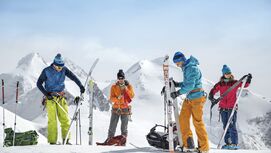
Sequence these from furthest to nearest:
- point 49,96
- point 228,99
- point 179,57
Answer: point 228,99 < point 49,96 < point 179,57

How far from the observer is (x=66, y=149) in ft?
26.8

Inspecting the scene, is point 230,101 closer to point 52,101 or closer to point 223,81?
point 223,81

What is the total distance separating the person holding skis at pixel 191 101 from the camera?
849 cm

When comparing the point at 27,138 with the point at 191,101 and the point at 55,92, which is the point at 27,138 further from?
the point at 191,101

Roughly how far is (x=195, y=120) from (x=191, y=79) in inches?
37.1

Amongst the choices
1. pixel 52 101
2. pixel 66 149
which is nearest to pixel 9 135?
pixel 52 101

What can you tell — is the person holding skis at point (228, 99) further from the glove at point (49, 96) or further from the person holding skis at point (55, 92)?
the glove at point (49, 96)

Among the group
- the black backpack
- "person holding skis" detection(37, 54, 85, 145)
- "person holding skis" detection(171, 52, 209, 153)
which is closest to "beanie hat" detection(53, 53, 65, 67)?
"person holding skis" detection(37, 54, 85, 145)

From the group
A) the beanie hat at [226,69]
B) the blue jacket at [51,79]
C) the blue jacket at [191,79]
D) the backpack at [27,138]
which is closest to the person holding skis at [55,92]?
the blue jacket at [51,79]

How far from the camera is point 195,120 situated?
859cm

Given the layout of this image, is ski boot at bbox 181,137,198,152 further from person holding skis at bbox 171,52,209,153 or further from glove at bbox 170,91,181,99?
glove at bbox 170,91,181,99

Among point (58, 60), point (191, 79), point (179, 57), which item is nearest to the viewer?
point (191, 79)

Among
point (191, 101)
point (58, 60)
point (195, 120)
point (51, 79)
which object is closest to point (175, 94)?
point (191, 101)

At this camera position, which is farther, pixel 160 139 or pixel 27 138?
pixel 27 138
